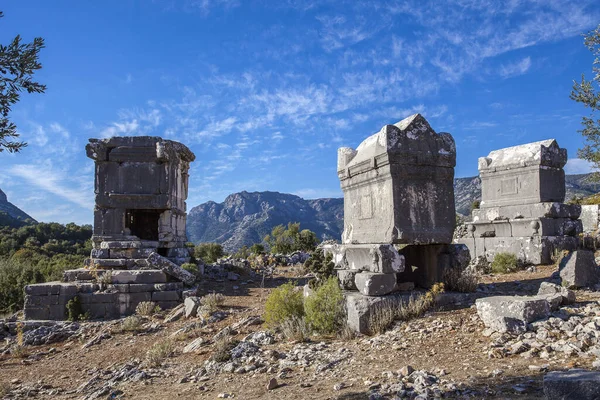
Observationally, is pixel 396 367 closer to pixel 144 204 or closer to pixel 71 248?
pixel 144 204

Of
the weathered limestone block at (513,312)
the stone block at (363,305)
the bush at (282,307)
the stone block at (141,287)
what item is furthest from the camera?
the stone block at (141,287)

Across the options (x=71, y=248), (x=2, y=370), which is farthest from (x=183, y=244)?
(x=71, y=248)

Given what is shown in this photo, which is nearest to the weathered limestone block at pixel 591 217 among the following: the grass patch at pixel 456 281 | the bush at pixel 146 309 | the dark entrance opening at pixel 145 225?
the grass patch at pixel 456 281

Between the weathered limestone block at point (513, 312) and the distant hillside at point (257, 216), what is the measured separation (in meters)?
52.0

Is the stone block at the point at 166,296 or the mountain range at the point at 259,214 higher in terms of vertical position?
the mountain range at the point at 259,214

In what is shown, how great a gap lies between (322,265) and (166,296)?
4.85m

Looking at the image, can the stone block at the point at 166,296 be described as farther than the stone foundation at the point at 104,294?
A: Yes

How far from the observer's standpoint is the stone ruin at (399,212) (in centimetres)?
587

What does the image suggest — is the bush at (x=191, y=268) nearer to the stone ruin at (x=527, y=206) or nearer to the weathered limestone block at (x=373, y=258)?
the weathered limestone block at (x=373, y=258)

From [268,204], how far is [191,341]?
240 feet

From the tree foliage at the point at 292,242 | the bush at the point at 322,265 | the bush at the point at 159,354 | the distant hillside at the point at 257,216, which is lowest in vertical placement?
the bush at the point at 159,354

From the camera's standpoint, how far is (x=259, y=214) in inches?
2736

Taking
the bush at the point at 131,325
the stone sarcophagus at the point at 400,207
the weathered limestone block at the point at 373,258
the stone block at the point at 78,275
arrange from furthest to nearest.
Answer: the stone block at the point at 78,275 → the bush at the point at 131,325 → the stone sarcophagus at the point at 400,207 → the weathered limestone block at the point at 373,258

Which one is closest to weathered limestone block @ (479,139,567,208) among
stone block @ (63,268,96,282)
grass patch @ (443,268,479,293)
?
grass patch @ (443,268,479,293)
